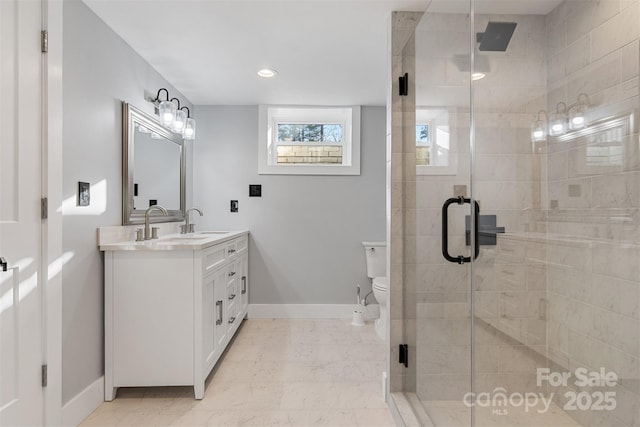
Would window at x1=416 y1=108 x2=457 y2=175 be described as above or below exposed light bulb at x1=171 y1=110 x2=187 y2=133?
below

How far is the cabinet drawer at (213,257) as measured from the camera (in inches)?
78.7

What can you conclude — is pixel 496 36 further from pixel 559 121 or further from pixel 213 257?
pixel 213 257

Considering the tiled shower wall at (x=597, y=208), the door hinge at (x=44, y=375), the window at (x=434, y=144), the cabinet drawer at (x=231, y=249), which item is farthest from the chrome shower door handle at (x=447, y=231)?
the door hinge at (x=44, y=375)

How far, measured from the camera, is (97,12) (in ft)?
6.18

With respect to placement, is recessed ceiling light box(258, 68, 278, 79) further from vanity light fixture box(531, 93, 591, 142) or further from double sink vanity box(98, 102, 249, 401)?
vanity light fixture box(531, 93, 591, 142)

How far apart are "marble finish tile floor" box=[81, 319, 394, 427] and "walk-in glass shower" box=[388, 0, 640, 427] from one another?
0.41 metres

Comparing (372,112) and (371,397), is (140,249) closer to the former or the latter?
(371,397)

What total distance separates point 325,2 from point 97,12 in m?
1.24

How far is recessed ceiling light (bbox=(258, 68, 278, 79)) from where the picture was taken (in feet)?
8.60

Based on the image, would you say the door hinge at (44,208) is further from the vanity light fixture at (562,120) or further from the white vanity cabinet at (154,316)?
the vanity light fixture at (562,120)

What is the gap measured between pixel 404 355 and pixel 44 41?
227 centimetres

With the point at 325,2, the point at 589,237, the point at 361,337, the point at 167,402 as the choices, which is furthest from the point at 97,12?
the point at 361,337

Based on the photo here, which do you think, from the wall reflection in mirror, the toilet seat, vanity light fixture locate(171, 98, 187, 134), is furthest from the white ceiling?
the toilet seat

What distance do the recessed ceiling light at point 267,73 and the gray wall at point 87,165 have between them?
93 cm
